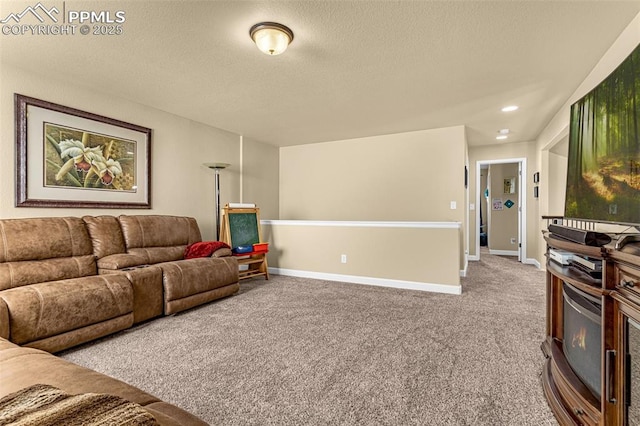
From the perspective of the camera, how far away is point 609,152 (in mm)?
1710

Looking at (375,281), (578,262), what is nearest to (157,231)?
(375,281)

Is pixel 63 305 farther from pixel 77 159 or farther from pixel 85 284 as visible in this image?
pixel 77 159

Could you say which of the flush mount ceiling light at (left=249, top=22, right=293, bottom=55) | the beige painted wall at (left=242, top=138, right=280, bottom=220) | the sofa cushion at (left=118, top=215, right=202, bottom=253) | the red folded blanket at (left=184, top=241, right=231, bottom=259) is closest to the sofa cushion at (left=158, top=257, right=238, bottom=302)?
the red folded blanket at (left=184, top=241, right=231, bottom=259)

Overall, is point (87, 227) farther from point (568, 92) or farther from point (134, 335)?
point (568, 92)

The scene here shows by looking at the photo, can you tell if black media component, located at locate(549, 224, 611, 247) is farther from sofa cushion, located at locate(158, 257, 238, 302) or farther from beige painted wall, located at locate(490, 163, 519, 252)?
beige painted wall, located at locate(490, 163, 519, 252)

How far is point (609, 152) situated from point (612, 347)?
1.18 m

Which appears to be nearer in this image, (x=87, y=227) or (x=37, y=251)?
(x=37, y=251)

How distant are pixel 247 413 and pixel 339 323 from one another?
1354 mm

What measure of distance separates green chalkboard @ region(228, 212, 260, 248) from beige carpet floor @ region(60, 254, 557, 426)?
1.06 m

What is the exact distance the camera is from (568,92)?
3.27 meters

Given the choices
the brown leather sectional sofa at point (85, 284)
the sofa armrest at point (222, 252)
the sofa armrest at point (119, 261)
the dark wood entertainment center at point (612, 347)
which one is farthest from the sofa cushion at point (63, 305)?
the dark wood entertainment center at point (612, 347)

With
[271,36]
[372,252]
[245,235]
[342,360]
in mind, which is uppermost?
[271,36]

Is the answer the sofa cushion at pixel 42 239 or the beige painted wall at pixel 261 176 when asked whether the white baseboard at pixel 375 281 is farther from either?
the sofa cushion at pixel 42 239

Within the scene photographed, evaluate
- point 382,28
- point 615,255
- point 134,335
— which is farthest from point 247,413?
point 382,28
